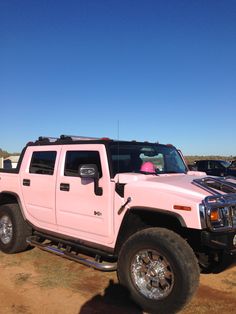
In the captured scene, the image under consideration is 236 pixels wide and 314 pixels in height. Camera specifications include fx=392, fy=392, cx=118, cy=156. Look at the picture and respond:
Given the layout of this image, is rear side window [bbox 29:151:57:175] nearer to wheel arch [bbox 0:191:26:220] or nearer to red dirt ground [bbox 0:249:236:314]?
wheel arch [bbox 0:191:26:220]

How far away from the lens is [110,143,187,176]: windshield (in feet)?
17.6

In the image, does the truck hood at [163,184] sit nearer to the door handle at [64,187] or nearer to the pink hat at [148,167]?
the pink hat at [148,167]

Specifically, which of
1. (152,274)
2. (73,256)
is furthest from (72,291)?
(152,274)

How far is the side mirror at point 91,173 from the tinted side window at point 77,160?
154mm

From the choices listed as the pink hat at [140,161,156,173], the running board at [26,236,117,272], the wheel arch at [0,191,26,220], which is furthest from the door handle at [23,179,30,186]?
the pink hat at [140,161,156,173]

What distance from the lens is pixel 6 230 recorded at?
693cm

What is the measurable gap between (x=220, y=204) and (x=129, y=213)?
3.71 feet

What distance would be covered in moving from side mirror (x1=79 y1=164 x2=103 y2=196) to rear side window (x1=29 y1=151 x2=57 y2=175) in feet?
3.76

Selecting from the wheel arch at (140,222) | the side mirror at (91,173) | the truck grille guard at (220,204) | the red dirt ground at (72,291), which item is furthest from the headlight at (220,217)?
the side mirror at (91,173)

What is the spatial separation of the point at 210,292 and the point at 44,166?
10.2 feet

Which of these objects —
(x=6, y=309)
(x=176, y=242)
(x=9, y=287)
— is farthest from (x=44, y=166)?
(x=176, y=242)

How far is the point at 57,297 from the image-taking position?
488cm

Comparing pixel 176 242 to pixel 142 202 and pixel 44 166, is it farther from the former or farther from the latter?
pixel 44 166

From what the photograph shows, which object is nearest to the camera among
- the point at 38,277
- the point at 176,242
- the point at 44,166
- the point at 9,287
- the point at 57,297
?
the point at 176,242
